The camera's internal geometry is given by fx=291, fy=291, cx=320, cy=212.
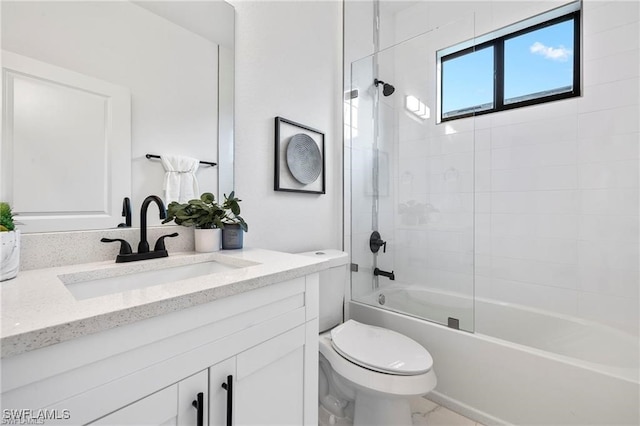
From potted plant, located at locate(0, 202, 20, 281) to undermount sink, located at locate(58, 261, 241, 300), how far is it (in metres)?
0.09

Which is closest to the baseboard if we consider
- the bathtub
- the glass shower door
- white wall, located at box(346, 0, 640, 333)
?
the bathtub

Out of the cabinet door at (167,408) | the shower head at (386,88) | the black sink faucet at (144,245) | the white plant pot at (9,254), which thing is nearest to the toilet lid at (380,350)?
the cabinet door at (167,408)

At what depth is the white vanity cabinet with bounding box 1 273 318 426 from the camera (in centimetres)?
47

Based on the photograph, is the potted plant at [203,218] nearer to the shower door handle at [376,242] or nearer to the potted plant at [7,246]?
the potted plant at [7,246]

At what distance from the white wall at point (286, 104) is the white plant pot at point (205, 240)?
0.83 feet

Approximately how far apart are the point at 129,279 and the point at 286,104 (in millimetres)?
1141

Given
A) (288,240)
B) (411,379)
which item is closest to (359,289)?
(288,240)

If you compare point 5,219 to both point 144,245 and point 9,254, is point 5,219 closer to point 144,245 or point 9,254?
point 9,254

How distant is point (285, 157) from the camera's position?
1.58m

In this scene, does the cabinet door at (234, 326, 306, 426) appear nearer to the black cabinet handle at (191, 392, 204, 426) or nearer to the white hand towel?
the black cabinet handle at (191, 392, 204, 426)

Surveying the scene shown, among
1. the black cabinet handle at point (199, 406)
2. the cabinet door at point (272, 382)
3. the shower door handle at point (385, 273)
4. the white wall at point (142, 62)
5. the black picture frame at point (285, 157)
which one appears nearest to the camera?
the black cabinet handle at point (199, 406)

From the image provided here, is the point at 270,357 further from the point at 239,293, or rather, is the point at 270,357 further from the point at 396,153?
the point at 396,153

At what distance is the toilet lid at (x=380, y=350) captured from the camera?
121cm

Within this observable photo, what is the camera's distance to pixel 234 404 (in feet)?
2.37
